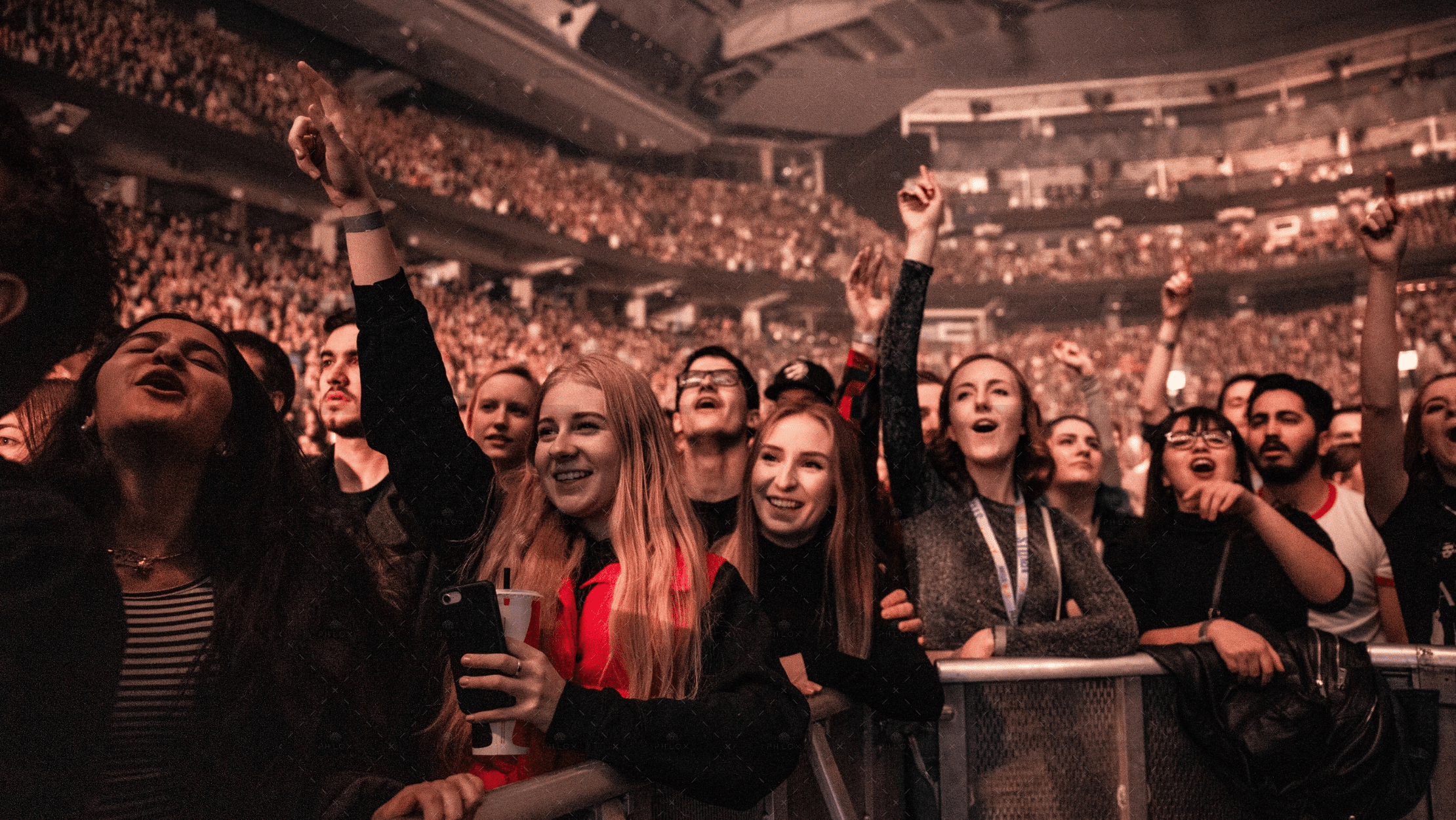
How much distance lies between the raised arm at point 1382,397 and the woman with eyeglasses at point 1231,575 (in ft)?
0.59

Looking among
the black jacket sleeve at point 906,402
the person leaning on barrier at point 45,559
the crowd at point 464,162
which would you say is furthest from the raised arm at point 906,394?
the crowd at point 464,162

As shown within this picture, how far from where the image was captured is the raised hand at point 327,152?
1.28m

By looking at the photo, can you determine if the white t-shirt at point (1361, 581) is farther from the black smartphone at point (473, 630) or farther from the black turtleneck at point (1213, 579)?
the black smartphone at point (473, 630)

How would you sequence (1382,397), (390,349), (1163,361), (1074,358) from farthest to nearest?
(1074,358)
(1163,361)
(1382,397)
(390,349)

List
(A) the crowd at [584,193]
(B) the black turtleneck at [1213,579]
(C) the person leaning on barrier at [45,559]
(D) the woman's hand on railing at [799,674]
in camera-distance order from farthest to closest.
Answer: (A) the crowd at [584,193] → (B) the black turtleneck at [1213,579] → (D) the woman's hand on railing at [799,674] → (C) the person leaning on barrier at [45,559]

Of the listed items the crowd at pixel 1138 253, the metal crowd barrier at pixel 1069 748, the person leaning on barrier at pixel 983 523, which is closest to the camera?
the metal crowd barrier at pixel 1069 748

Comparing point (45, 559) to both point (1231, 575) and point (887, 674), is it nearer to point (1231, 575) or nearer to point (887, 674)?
point (887, 674)

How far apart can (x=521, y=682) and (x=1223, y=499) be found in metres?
1.61

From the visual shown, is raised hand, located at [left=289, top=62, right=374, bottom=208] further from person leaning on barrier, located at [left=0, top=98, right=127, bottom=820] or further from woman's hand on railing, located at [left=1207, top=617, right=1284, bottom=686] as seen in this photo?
woman's hand on railing, located at [left=1207, top=617, right=1284, bottom=686]

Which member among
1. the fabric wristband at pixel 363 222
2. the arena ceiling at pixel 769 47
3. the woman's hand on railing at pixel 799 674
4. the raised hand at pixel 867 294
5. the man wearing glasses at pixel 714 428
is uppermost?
the arena ceiling at pixel 769 47

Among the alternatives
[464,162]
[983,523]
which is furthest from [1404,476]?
[464,162]

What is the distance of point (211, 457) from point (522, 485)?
0.43m

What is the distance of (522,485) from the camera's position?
4.50 ft

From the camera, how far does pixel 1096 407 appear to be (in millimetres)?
3816
